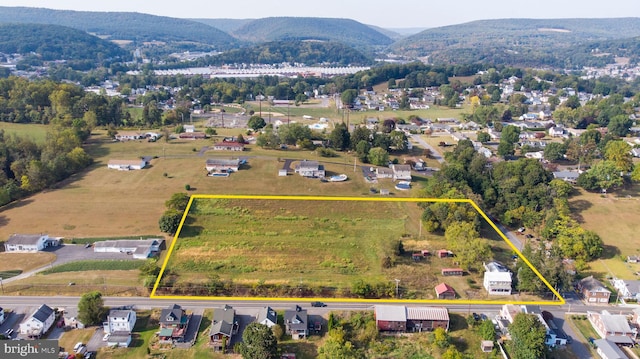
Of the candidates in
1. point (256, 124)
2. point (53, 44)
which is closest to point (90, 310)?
point (256, 124)

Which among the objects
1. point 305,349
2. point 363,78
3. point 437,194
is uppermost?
point 363,78

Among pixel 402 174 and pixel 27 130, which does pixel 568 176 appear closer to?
pixel 402 174

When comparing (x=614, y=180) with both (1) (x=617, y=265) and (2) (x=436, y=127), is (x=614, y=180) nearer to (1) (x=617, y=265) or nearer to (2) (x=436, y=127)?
(1) (x=617, y=265)

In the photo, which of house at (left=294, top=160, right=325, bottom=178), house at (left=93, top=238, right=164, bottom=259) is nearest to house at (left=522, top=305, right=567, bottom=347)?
house at (left=93, top=238, right=164, bottom=259)

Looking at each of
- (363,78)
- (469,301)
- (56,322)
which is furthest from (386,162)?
(363,78)

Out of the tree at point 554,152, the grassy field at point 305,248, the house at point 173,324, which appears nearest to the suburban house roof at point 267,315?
the grassy field at point 305,248

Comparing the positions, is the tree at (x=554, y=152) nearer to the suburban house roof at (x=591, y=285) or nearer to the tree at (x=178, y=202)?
the suburban house roof at (x=591, y=285)

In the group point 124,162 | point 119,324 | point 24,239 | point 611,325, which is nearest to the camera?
point 119,324
